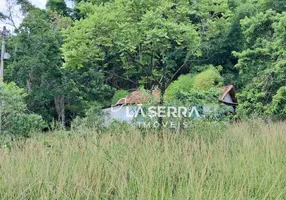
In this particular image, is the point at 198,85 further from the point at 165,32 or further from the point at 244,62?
the point at 165,32

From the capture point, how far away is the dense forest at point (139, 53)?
6656 mm

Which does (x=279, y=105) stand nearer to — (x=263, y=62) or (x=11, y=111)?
(x=263, y=62)

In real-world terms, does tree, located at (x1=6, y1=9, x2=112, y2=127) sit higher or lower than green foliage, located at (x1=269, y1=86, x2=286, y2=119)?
higher

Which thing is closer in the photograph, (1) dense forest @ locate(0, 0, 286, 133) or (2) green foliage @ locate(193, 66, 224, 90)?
(1) dense forest @ locate(0, 0, 286, 133)

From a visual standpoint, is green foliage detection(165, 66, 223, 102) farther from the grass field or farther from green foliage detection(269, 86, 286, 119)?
the grass field

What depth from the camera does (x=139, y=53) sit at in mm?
7445

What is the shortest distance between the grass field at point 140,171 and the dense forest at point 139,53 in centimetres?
403

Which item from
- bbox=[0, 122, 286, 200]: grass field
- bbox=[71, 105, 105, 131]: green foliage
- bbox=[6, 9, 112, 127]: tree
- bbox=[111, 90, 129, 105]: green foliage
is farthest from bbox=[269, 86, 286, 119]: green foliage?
bbox=[6, 9, 112, 127]: tree

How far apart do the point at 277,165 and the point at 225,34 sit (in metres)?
14.1

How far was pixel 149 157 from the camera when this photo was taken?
2086mm

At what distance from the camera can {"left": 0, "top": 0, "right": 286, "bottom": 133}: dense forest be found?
6656mm

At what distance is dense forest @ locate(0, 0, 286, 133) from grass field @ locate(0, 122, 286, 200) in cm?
403

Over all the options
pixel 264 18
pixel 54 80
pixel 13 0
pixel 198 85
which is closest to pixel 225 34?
pixel 198 85

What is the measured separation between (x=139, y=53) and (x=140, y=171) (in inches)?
227
